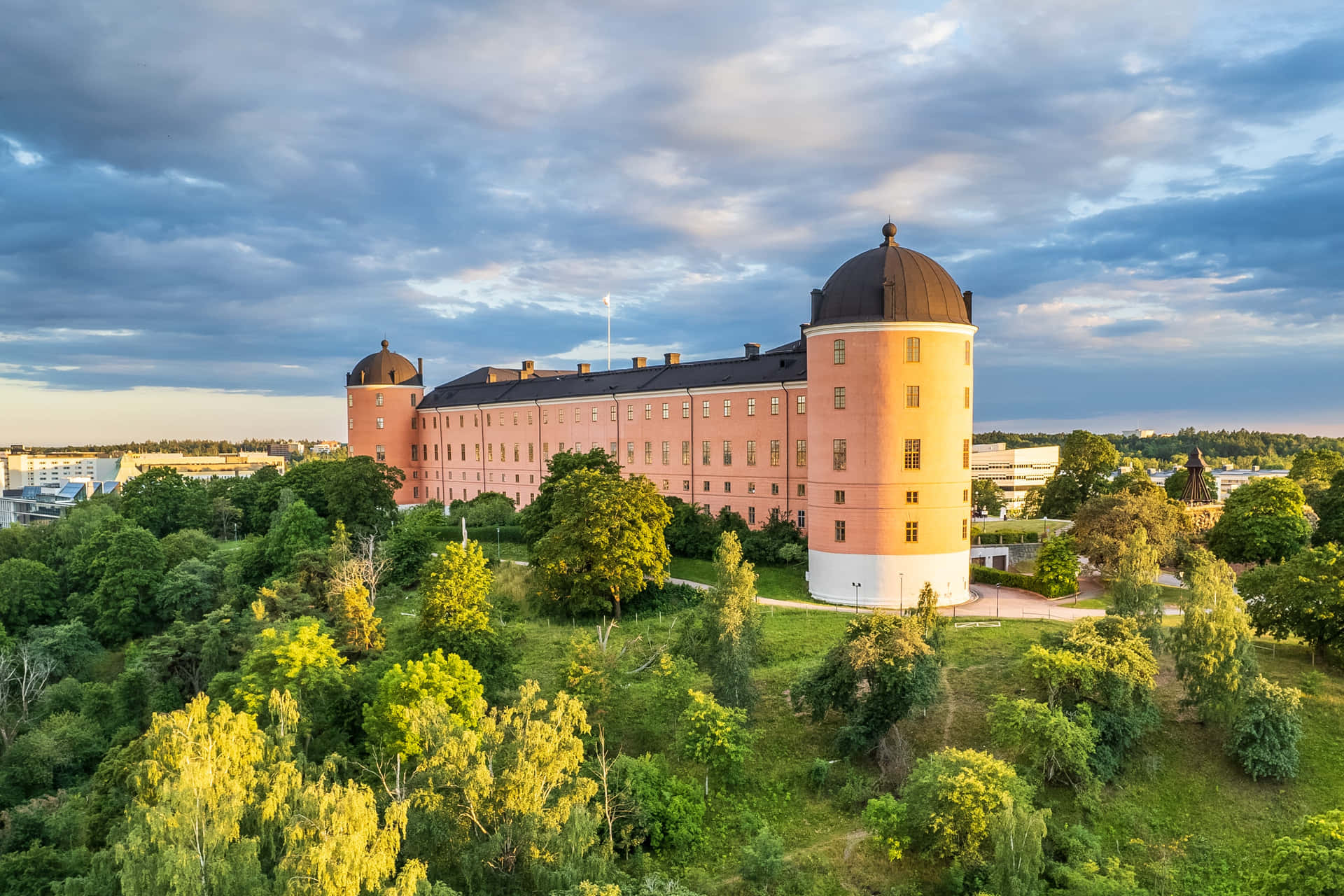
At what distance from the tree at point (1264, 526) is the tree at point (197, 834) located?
158ft

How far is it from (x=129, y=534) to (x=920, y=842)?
2009 inches

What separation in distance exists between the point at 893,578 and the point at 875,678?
1439 centimetres

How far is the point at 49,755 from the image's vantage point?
3369 centimetres

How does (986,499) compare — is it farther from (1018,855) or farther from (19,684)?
(19,684)

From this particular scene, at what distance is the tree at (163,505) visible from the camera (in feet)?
225

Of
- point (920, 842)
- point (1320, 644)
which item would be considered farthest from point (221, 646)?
point (1320, 644)

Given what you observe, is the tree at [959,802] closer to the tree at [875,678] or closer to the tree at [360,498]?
the tree at [875,678]

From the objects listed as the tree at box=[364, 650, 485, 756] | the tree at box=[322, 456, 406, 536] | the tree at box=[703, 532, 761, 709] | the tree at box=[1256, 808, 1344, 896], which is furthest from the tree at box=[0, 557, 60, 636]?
the tree at box=[1256, 808, 1344, 896]

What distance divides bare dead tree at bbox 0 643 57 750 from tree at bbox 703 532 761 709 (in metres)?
30.9

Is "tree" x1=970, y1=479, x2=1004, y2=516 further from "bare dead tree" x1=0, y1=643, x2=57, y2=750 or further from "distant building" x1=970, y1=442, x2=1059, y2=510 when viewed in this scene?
"bare dead tree" x1=0, y1=643, x2=57, y2=750

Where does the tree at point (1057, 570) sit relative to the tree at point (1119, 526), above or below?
below

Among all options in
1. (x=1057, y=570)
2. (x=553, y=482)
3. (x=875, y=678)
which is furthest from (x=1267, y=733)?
(x=553, y=482)

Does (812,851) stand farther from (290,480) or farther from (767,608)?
(290,480)

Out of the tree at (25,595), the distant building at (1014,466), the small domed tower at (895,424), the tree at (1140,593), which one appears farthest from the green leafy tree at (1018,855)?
the distant building at (1014,466)
